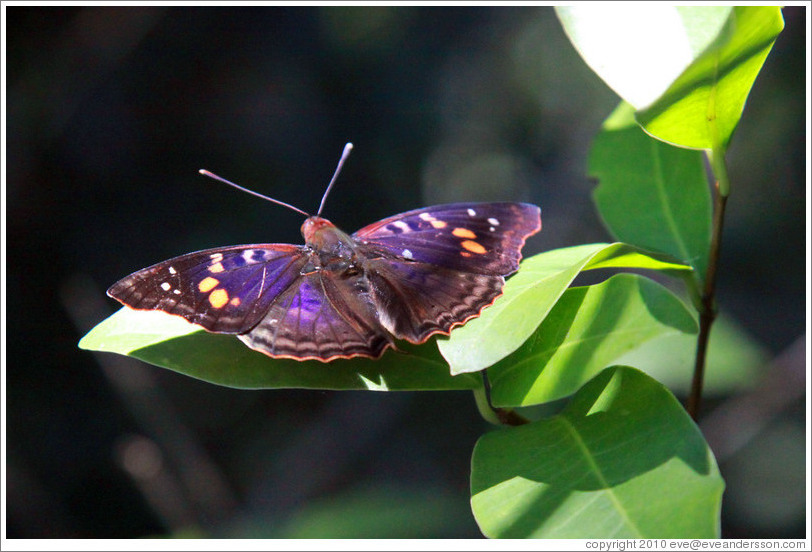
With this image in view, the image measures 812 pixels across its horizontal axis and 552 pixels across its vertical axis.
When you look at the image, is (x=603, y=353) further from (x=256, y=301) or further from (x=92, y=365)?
(x=92, y=365)

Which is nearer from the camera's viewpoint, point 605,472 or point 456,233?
point 605,472

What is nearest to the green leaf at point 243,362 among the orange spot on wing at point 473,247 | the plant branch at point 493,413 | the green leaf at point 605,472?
the plant branch at point 493,413

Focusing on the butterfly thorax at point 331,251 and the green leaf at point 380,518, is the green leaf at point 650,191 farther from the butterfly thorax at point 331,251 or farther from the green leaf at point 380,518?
the green leaf at point 380,518

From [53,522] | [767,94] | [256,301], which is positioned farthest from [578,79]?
[53,522]

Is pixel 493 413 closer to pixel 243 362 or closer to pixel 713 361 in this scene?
pixel 243 362

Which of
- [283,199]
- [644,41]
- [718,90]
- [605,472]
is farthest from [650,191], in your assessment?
[283,199]

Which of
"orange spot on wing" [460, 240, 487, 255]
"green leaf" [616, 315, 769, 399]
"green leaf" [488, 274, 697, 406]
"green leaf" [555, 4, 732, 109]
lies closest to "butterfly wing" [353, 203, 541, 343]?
"orange spot on wing" [460, 240, 487, 255]

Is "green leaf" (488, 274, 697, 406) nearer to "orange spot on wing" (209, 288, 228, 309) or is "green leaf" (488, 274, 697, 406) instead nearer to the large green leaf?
the large green leaf
